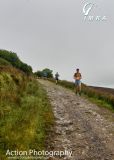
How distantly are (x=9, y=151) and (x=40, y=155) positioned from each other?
1115 mm

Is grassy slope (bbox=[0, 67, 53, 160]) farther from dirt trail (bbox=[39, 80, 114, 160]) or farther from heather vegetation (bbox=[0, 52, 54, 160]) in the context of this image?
dirt trail (bbox=[39, 80, 114, 160])

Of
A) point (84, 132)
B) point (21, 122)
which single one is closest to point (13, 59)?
point (84, 132)

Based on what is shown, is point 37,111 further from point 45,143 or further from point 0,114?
point 45,143

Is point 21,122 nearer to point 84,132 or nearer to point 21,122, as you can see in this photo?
point 21,122

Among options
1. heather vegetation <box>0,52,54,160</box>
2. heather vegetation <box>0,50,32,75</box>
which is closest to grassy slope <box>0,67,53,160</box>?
heather vegetation <box>0,52,54,160</box>

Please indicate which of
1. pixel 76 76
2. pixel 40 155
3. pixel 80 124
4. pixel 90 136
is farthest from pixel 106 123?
pixel 76 76

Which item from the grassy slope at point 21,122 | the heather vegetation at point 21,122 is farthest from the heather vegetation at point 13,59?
the grassy slope at point 21,122

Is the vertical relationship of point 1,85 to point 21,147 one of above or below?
above

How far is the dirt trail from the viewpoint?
43.7 ft

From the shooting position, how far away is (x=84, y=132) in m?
15.7

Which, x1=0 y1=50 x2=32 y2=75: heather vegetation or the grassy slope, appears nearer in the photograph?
the grassy slope

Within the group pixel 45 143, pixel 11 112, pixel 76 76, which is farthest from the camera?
pixel 76 76

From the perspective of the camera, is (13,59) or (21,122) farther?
(13,59)

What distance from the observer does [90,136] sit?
595 inches
